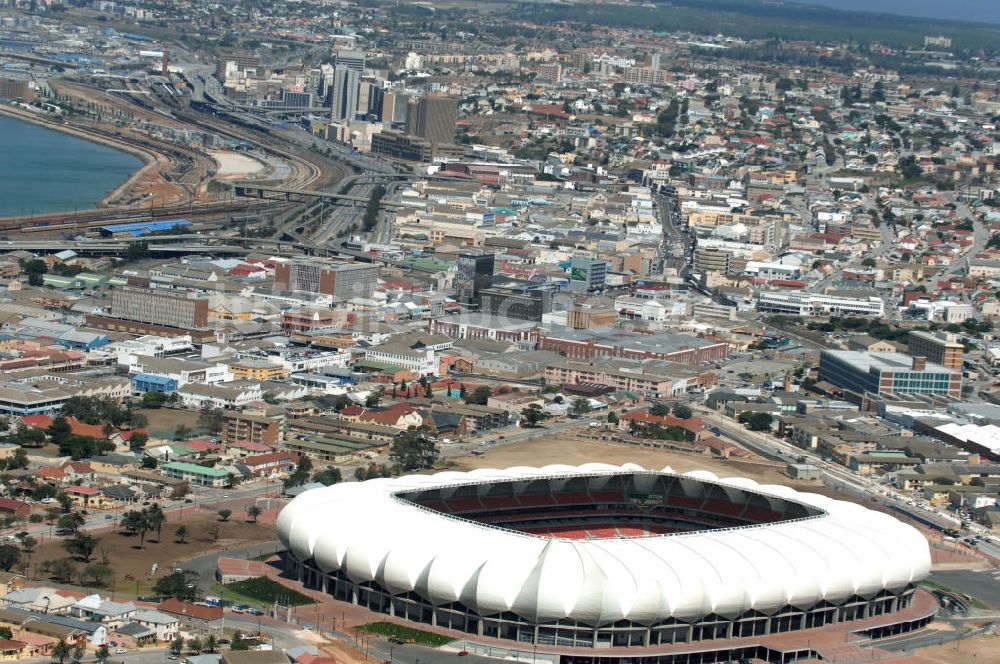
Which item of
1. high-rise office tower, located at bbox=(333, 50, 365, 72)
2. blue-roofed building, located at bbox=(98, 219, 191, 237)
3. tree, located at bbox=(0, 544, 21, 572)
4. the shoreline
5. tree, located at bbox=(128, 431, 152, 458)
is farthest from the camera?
high-rise office tower, located at bbox=(333, 50, 365, 72)

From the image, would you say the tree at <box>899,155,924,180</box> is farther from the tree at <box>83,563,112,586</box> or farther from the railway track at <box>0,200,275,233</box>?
the tree at <box>83,563,112,586</box>

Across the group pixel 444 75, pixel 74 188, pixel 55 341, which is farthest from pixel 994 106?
pixel 55 341

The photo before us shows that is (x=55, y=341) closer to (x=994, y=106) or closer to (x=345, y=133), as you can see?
(x=345, y=133)

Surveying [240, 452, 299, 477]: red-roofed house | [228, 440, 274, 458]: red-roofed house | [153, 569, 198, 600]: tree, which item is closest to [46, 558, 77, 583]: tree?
[153, 569, 198, 600]: tree

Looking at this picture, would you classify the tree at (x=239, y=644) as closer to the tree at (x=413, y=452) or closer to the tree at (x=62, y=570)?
the tree at (x=62, y=570)

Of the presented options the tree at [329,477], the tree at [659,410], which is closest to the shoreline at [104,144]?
the tree at [659,410]

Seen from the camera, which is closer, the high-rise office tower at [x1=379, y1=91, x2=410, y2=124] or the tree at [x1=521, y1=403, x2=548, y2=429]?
the tree at [x1=521, y1=403, x2=548, y2=429]
